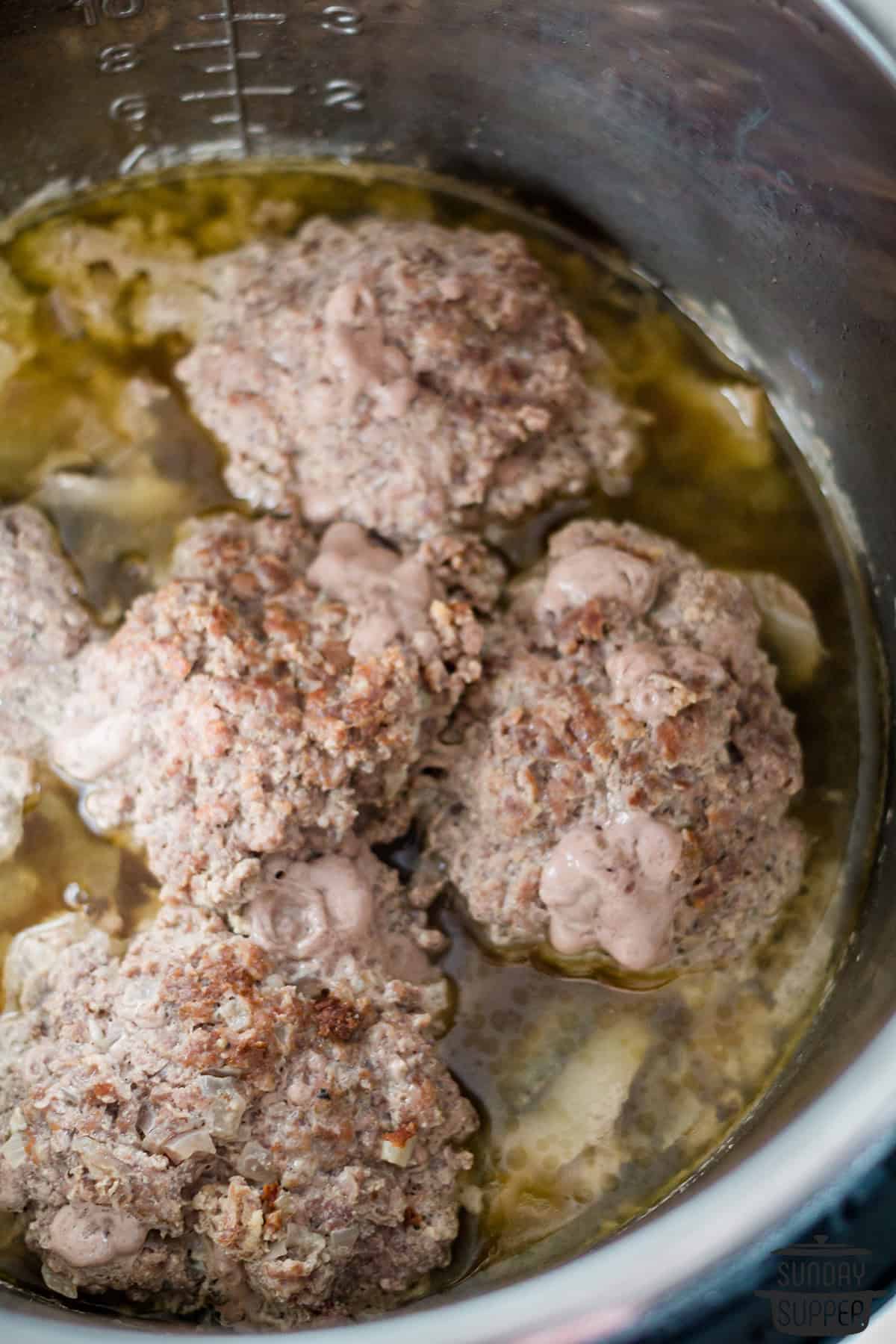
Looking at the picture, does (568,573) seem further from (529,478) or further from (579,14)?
(579,14)

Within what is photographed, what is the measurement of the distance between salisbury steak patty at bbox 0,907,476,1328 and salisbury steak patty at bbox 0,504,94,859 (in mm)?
319

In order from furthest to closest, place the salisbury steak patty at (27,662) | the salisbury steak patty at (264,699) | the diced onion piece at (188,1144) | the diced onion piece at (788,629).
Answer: the diced onion piece at (788,629) → the salisbury steak patty at (27,662) → the salisbury steak patty at (264,699) → the diced onion piece at (188,1144)

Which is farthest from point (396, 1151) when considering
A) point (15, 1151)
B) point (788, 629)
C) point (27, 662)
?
point (788, 629)

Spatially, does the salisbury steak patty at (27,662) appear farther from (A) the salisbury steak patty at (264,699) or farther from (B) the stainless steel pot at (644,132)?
(B) the stainless steel pot at (644,132)

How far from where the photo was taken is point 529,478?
1804 millimetres

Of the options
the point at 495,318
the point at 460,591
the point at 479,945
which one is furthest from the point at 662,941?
the point at 495,318

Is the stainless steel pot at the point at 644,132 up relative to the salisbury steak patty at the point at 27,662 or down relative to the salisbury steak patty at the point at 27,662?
up

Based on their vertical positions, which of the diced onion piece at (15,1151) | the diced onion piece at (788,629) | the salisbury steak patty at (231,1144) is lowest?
the diced onion piece at (15,1151)

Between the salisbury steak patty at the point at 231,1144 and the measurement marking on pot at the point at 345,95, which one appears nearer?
the salisbury steak patty at the point at 231,1144

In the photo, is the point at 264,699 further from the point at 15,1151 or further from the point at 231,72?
the point at 231,72

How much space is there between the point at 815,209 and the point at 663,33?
1.02 ft

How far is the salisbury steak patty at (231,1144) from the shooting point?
1395 millimetres

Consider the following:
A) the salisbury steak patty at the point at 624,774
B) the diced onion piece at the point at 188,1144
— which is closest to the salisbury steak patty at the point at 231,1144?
the diced onion piece at the point at 188,1144

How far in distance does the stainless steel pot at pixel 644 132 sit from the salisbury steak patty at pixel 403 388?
Result: 0.23 meters
